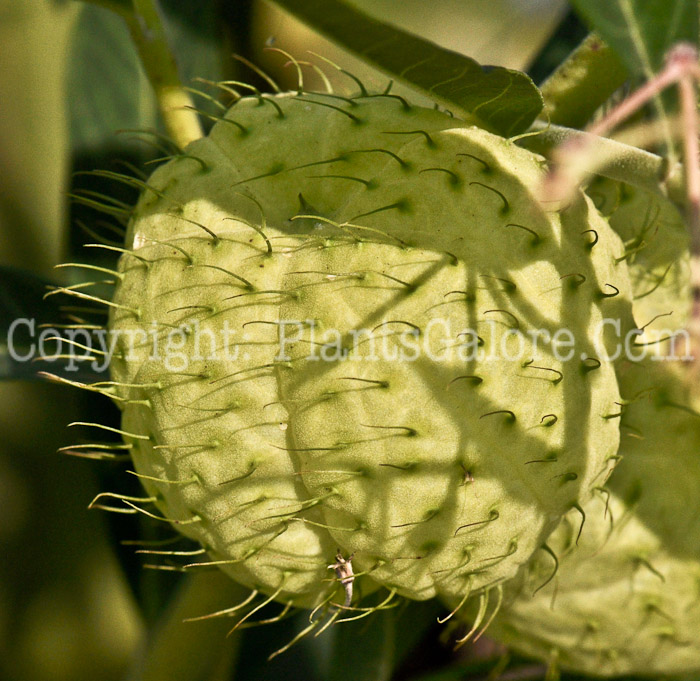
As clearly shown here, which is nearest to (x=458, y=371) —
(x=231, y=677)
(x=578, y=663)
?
(x=578, y=663)

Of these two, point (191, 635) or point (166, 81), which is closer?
point (166, 81)

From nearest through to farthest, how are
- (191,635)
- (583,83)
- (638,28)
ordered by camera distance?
(638,28), (583,83), (191,635)

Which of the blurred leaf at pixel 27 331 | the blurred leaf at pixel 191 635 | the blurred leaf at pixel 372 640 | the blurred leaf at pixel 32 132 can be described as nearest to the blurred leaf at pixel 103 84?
the blurred leaf at pixel 32 132

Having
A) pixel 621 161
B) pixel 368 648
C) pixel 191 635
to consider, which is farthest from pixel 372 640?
pixel 621 161

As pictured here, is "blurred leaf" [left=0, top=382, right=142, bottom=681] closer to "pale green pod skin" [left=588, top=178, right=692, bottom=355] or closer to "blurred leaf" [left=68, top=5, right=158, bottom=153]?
"blurred leaf" [left=68, top=5, right=158, bottom=153]

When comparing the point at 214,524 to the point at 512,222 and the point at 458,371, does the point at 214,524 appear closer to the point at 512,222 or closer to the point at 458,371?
the point at 458,371

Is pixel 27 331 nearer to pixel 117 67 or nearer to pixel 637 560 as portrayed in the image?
pixel 117 67

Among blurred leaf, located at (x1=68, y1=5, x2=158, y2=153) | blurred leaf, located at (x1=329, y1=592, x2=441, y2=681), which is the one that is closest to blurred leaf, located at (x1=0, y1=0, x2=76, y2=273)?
blurred leaf, located at (x1=68, y1=5, x2=158, y2=153)

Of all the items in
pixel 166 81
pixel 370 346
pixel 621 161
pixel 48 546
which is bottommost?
pixel 48 546
